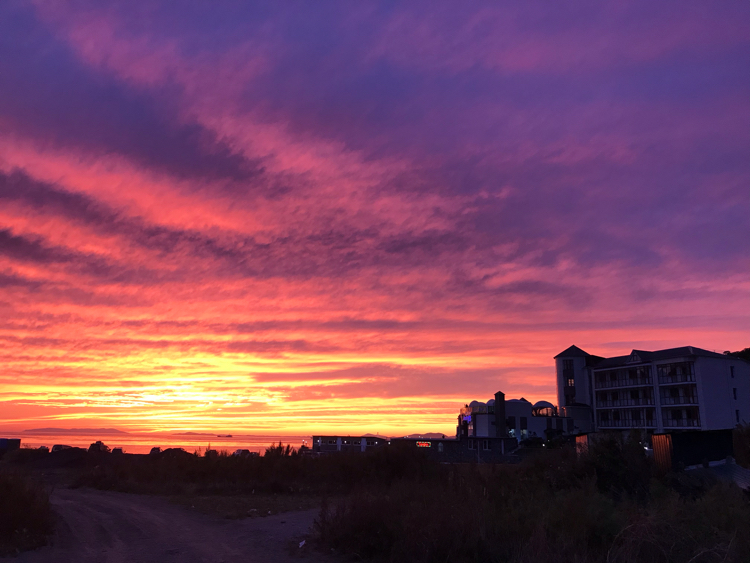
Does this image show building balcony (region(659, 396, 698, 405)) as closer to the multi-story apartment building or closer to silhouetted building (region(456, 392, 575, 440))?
the multi-story apartment building

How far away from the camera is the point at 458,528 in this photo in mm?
11352

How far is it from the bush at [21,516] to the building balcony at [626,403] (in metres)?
69.2

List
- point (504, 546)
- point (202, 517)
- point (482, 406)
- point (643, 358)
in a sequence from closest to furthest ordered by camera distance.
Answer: point (504, 546) < point (202, 517) < point (643, 358) < point (482, 406)

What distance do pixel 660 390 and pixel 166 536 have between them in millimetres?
66601

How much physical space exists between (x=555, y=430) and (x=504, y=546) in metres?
66.9

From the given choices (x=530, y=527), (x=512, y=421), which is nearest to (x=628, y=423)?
(x=512, y=421)

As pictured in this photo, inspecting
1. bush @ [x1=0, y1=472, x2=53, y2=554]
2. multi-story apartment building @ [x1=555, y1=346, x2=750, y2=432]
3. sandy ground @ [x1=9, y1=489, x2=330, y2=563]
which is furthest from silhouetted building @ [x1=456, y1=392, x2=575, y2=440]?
bush @ [x1=0, y1=472, x2=53, y2=554]

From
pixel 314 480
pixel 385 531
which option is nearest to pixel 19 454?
pixel 314 480

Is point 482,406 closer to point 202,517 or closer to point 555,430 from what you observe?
point 555,430

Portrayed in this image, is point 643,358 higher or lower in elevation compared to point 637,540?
higher

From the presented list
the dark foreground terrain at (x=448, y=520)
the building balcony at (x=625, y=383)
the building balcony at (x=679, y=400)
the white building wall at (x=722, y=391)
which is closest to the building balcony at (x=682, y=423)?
the white building wall at (x=722, y=391)

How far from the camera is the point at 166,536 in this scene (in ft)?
51.3

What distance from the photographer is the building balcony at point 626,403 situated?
224 ft

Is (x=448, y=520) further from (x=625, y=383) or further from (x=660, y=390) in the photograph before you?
(x=625, y=383)
